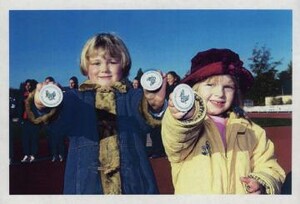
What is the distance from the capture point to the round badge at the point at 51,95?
3.17m

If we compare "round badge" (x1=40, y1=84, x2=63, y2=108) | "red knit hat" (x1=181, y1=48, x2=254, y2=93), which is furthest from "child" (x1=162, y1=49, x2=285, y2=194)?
"round badge" (x1=40, y1=84, x2=63, y2=108)

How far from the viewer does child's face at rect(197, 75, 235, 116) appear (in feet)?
10.6

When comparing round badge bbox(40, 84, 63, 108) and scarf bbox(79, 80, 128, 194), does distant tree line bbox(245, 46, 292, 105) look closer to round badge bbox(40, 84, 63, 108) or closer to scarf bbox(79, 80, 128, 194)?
scarf bbox(79, 80, 128, 194)

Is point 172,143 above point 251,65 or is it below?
below

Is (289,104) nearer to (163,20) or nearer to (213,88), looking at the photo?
(213,88)

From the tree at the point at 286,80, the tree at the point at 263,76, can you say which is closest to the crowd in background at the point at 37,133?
the tree at the point at 263,76

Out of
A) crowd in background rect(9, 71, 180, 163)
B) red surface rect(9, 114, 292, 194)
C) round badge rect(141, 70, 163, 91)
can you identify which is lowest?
red surface rect(9, 114, 292, 194)

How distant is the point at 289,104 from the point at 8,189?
152 cm

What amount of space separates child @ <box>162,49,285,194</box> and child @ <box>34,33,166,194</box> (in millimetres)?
166

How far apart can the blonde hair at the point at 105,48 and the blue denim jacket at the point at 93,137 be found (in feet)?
0.43

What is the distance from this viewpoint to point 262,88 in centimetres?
327

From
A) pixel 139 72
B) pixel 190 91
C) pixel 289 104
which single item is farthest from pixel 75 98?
pixel 289 104

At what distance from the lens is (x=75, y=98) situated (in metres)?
3.22

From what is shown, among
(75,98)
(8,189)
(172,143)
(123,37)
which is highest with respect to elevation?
(123,37)
